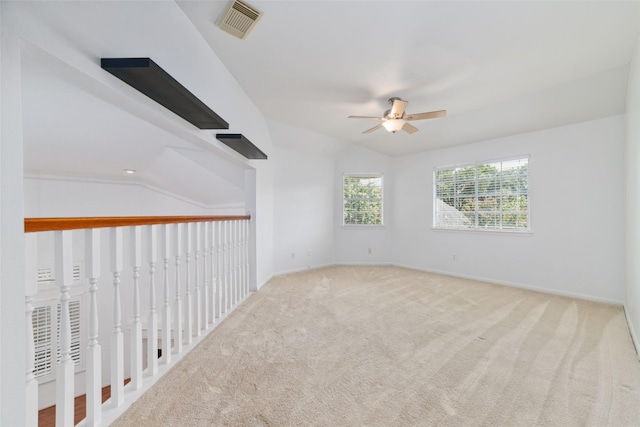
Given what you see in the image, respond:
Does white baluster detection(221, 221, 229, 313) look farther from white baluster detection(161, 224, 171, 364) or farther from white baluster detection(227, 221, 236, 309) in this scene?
white baluster detection(161, 224, 171, 364)

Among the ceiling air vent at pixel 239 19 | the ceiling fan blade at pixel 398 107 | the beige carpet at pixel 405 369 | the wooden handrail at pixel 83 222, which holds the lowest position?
the beige carpet at pixel 405 369

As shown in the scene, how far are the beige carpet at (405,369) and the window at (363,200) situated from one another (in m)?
2.78

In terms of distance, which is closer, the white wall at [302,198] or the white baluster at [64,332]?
the white baluster at [64,332]

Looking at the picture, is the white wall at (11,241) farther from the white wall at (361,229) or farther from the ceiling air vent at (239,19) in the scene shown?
the white wall at (361,229)

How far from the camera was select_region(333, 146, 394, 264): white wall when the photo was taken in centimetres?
590

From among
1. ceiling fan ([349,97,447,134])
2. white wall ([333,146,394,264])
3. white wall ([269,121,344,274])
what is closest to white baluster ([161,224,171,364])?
ceiling fan ([349,97,447,134])

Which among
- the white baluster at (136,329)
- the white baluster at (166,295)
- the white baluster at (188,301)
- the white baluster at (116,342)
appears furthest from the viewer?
the white baluster at (188,301)

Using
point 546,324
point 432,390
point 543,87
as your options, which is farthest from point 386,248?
point 432,390

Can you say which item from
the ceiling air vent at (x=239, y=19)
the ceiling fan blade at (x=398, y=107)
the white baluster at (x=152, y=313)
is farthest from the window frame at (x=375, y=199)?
the white baluster at (x=152, y=313)

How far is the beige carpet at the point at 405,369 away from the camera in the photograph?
1.50 m

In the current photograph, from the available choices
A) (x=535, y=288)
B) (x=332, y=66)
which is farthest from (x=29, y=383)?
(x=535, y=288)

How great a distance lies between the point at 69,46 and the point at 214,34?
1.28 metres

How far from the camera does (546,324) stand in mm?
2754

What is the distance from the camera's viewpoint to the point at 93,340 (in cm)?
133
